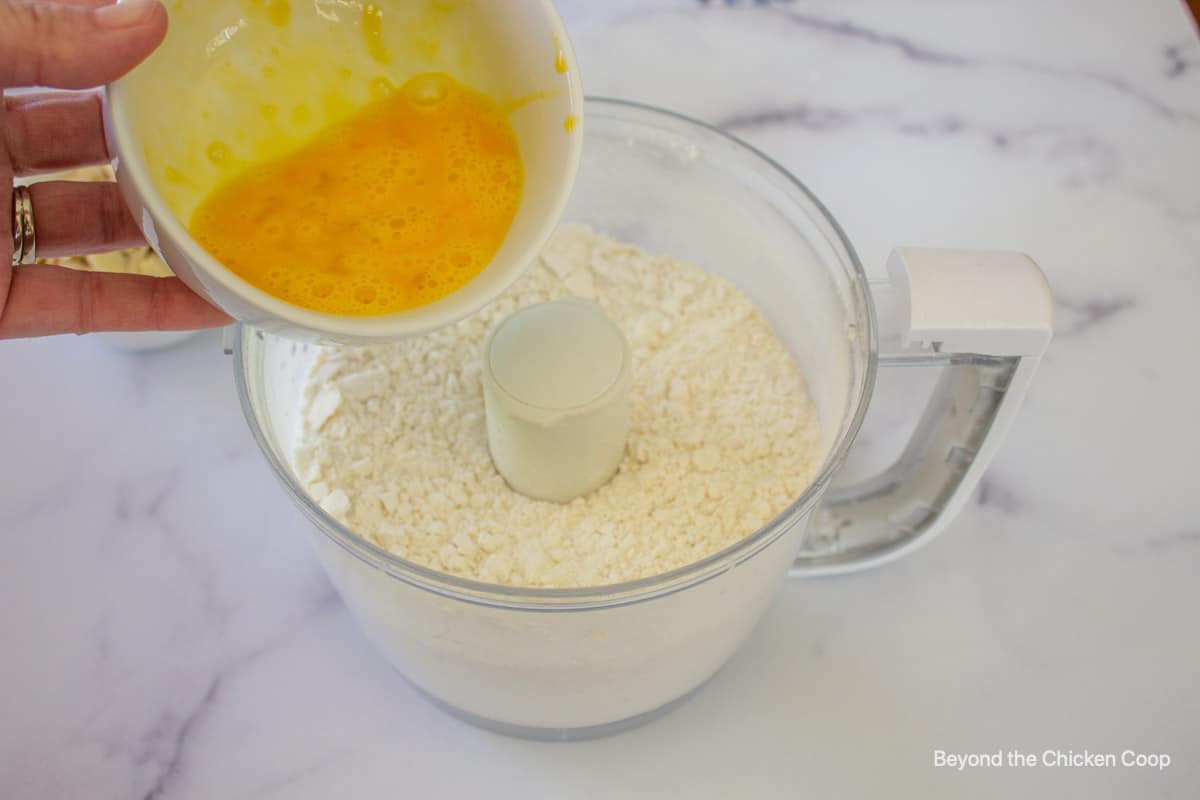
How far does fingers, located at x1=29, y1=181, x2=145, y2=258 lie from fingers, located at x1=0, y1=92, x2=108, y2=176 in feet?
0.06

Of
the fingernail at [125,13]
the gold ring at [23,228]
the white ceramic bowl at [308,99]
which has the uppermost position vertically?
the fingernail at [125,13]

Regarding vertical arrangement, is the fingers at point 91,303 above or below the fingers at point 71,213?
below

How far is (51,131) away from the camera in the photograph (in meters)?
0.81

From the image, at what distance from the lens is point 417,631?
2.41 ft

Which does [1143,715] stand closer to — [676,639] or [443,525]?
[676,639]

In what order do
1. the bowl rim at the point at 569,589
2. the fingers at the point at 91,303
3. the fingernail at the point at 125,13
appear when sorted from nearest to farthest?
the fingernail at the point at 125,13 → the bowl rim at the point at 569,589 → the fingers at the point at 91,303

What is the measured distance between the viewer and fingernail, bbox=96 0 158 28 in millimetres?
536

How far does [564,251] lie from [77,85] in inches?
17.8

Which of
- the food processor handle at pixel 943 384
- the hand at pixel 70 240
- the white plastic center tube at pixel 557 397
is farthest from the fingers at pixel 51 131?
the food processor handle at pixel 943 384

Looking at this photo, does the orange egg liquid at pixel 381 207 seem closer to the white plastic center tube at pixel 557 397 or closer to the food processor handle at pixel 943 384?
the white plastic center tube at pixel 557 397

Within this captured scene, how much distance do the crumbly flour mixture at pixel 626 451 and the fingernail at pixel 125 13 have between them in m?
0.35

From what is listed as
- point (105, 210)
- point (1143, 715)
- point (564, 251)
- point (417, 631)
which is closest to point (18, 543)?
point (105, 210)

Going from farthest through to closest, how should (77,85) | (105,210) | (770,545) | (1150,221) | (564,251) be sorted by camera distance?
(1150,221) < (564,251) < (105,210) < (770,545) < (77,85)

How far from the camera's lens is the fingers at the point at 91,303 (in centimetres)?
76
